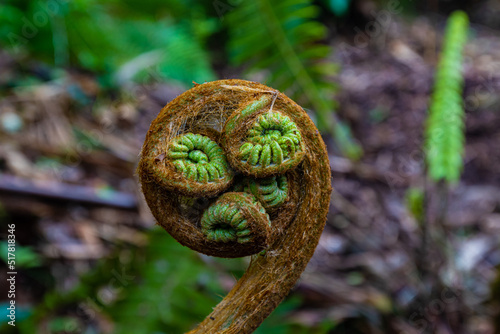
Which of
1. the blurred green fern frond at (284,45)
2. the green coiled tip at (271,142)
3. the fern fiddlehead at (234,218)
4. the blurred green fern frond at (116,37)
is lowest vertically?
the fern fiddlehead at (234,218)

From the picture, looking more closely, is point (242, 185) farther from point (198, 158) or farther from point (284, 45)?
point (284, 45)

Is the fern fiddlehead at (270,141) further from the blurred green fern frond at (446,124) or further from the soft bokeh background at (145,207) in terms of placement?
the blurred green fern frond at (446,124)

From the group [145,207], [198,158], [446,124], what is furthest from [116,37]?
[198,158]

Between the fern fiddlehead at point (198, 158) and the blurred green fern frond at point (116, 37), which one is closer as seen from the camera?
the fern fiddlehead at point (198, 158)

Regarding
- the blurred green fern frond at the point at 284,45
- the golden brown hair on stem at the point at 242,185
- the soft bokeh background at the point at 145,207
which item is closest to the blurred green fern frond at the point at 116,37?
the soft bokeh background at the point at 145,207

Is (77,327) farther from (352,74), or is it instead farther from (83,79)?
(352,74)

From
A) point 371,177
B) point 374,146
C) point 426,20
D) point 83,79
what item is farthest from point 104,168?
point 426,20

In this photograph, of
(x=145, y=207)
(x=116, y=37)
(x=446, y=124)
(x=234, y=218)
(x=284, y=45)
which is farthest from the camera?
(x=116, y=37)
